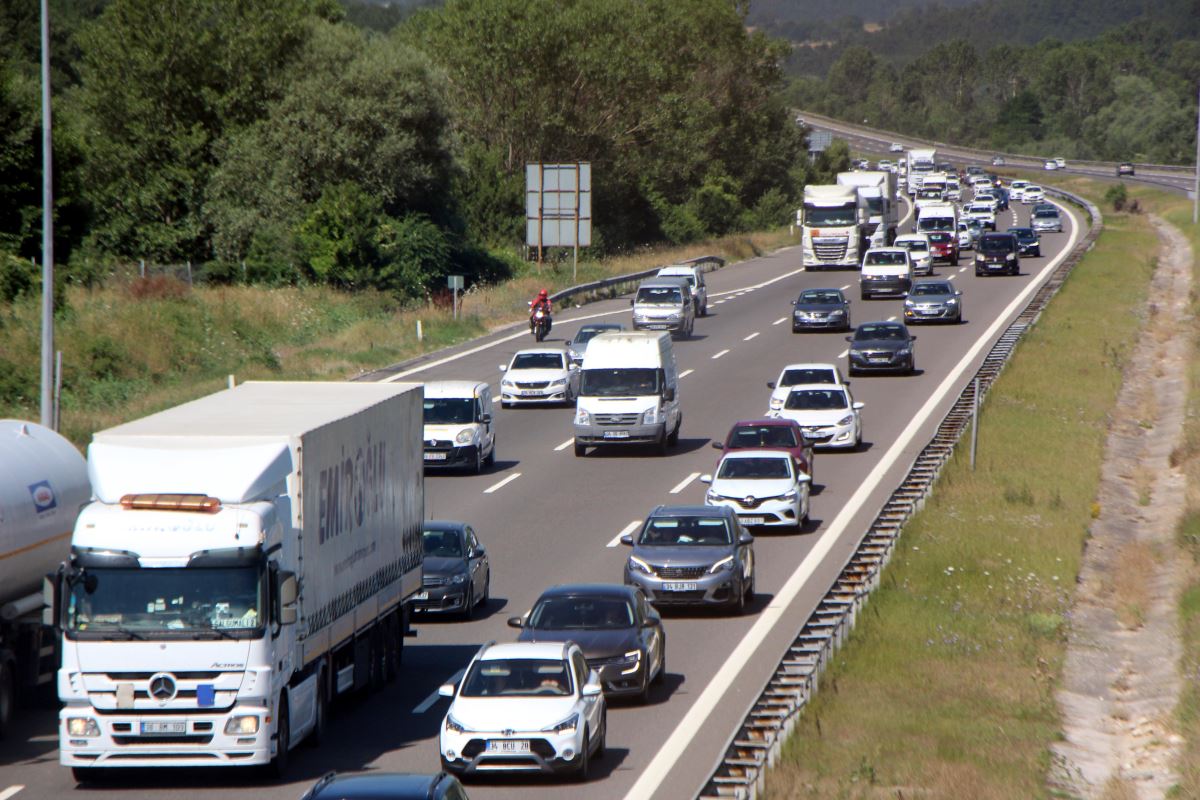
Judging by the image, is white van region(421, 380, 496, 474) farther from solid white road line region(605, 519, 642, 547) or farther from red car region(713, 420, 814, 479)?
solid white road line region(605, 519, 642, 547)

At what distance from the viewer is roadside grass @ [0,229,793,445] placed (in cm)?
4238

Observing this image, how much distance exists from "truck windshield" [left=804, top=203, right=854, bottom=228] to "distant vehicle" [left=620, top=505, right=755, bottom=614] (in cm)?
5288

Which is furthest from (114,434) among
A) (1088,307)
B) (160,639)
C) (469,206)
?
(469,206)

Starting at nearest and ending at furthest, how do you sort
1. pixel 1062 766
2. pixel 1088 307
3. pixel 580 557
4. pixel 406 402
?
pixel 1062 766 < pixel 406 402 < pixel 580 557 < pixel 1088 307

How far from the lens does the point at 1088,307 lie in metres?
63.6

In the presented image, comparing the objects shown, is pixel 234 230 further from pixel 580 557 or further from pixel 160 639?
pixel 160 639

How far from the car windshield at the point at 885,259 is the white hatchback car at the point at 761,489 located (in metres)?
38.0

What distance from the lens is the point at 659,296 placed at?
5681cm

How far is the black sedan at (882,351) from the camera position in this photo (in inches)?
1875

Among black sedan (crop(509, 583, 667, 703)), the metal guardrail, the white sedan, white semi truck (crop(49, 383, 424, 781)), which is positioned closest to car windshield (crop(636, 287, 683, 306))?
the white sedan

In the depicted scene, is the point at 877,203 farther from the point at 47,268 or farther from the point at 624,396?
the point at 47,268

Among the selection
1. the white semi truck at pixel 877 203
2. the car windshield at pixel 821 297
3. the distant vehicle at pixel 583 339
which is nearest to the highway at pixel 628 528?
the car windshield at pixel 821 297

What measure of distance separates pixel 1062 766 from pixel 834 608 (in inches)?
206

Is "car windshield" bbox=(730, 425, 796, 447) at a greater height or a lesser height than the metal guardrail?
greater
